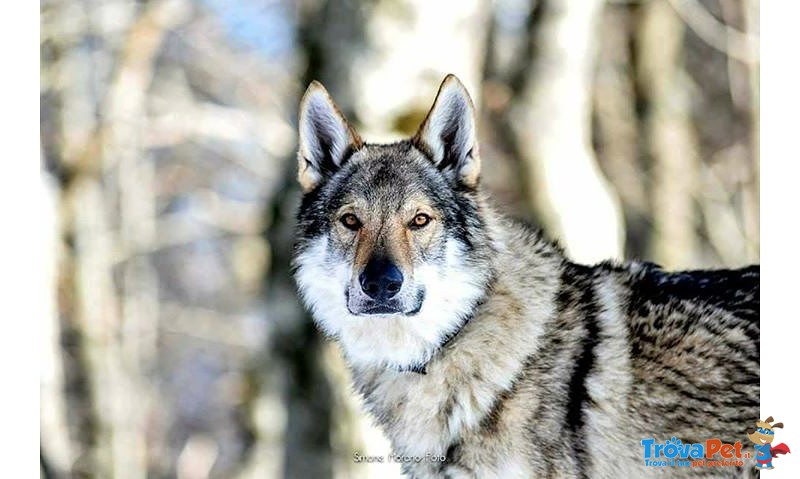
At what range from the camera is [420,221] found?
11.1 feet

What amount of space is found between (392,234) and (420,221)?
0.15 meters

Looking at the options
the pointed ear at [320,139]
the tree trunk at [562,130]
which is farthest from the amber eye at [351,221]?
the tree trunk at [562,130]

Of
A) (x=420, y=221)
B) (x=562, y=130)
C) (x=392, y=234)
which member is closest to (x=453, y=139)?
(x=420, y=221)

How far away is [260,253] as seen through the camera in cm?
618

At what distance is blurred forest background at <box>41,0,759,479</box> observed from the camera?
555cm

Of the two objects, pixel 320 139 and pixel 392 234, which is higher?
pixel 320 139

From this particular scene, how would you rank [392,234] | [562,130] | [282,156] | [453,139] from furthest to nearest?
[282,156]
[562,130]
[453,139]
[392,234]

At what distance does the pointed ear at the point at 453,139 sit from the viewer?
352 centimetres

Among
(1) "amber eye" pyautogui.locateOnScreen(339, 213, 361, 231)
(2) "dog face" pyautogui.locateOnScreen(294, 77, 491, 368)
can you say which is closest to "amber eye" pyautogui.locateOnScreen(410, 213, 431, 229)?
(2) "dog face" pyautogui.locateOnScreen(294, 77, 491, 368)

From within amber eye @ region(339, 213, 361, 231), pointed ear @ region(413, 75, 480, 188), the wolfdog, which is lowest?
the wolfdog

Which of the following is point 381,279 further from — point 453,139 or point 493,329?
point 453,139

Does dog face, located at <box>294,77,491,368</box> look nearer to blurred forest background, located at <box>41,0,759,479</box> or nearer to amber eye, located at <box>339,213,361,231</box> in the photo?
amber eye, located at <box>339,213,361,231</box>
